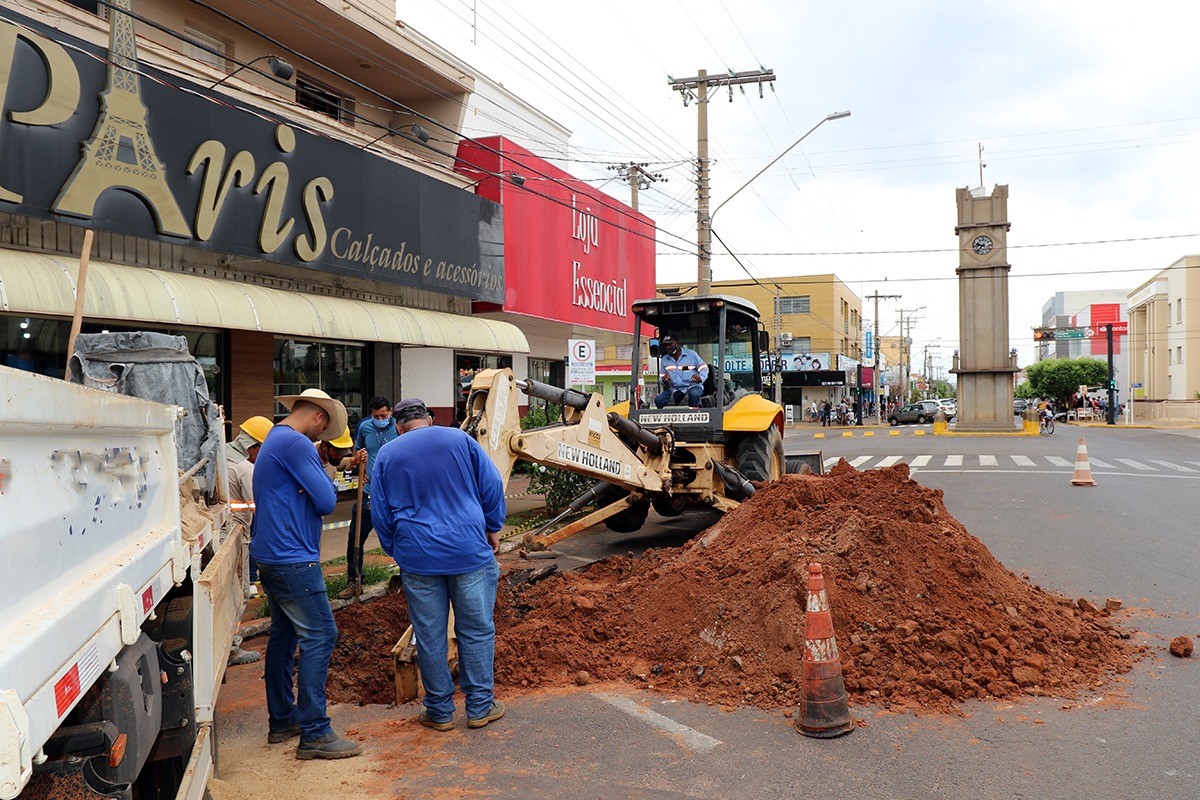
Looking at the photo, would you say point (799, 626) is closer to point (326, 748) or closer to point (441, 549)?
point (441, 549)

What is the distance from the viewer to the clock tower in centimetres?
3462

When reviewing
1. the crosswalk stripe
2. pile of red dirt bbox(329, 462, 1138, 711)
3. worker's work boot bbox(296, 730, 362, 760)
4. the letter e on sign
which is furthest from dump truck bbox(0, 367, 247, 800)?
the crosswalk stripe

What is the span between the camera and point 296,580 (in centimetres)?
457

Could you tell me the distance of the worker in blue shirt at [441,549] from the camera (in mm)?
4820

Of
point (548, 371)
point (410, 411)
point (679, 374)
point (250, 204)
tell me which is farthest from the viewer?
point (548, 371)

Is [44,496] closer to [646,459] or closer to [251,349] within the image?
[646,459]

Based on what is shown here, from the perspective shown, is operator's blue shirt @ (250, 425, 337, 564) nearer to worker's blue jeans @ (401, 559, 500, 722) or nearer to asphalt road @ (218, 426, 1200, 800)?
worker's blue jeans @ (401, 559, 500, 722)

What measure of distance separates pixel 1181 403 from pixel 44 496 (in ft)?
204

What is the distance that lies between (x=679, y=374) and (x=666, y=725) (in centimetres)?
583

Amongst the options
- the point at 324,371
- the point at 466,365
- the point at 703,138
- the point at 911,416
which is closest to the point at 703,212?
the point at 703,138

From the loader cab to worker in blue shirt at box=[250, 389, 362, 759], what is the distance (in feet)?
18.2

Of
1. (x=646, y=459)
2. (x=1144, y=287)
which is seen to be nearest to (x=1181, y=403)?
(x=1144, y=287)

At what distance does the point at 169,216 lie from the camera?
1036cm

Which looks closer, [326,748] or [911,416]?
[326,748]
